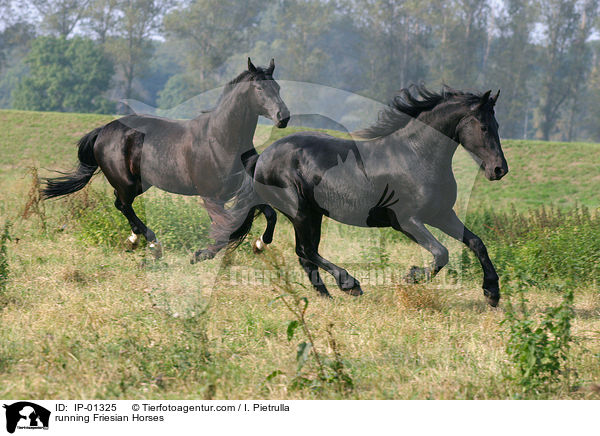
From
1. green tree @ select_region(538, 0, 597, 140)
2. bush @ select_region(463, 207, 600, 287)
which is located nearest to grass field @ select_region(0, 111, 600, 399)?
bush @ select_region(463, 207, 600, 287)

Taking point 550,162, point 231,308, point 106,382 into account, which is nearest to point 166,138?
point 231,308

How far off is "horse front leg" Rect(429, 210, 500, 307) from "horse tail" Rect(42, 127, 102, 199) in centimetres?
523

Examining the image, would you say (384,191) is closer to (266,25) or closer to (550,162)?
(550,162)

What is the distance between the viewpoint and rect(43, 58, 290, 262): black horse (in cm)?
686

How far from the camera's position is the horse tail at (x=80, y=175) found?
8.93 meters

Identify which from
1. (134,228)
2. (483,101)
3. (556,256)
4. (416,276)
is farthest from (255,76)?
(556,256)

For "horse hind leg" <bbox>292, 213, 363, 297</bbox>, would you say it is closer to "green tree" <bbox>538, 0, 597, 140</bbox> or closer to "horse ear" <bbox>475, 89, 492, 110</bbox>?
"horse ear" <bbox>475, 89, 492, 110</bbox>

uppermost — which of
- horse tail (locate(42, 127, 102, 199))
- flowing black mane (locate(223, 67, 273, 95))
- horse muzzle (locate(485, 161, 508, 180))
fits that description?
flowing black mane (locate(223, 67, 273, 95))

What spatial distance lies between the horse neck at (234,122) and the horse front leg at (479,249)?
7.56ft

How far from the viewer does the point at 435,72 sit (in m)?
45.1

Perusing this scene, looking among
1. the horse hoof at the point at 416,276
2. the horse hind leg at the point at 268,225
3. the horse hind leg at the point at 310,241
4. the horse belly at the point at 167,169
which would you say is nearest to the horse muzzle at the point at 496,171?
the horse hoof at the point at 416,276

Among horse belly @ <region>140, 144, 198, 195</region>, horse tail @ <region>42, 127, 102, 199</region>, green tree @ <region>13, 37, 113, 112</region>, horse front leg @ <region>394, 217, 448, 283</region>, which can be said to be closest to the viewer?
horse front leg @ <region>394, 217, 448, 283</region>
